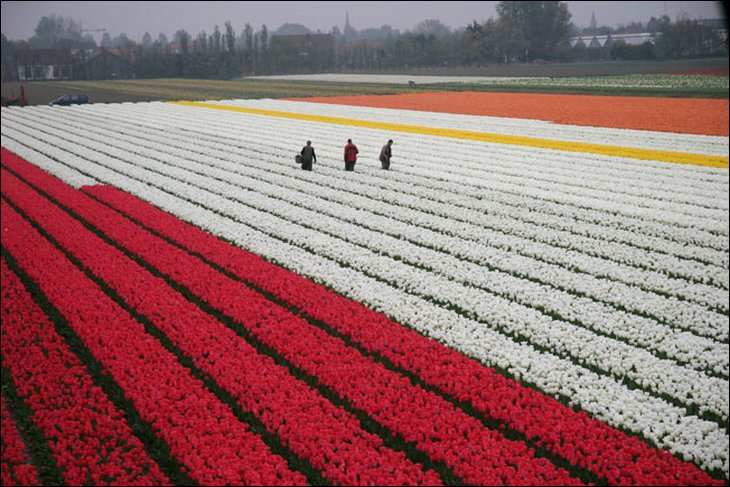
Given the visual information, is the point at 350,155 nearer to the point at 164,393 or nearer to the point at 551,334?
the point at 551,334

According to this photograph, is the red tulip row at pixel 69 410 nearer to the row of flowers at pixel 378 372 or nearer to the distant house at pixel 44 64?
the row of flowers at pixel 378 372

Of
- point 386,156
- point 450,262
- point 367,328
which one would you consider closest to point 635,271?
point 450,262

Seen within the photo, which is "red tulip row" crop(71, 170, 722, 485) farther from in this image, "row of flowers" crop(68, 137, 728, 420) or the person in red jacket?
the person in red jacket

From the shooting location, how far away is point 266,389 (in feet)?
32.7

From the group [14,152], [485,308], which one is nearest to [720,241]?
[485,308]

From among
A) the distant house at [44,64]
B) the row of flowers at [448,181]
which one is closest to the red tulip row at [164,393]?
the row of flowers at [448,181]

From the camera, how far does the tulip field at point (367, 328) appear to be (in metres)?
8.42

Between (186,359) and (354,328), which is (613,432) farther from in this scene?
(186,359)

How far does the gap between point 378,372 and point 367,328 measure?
6.15 ft

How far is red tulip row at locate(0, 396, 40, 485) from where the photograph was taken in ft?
26.1

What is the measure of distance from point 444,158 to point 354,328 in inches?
802

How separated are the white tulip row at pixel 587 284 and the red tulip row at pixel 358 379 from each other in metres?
5.45

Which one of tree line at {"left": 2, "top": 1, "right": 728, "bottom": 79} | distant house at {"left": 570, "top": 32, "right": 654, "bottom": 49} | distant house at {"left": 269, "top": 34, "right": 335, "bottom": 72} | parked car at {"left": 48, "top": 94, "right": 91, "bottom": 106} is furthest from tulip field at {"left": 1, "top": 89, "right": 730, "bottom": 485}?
distant house at {"left": 570, "top": 32, "right": 654, "bottom": 49}

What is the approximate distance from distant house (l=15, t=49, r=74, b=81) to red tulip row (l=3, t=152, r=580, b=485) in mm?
139766
